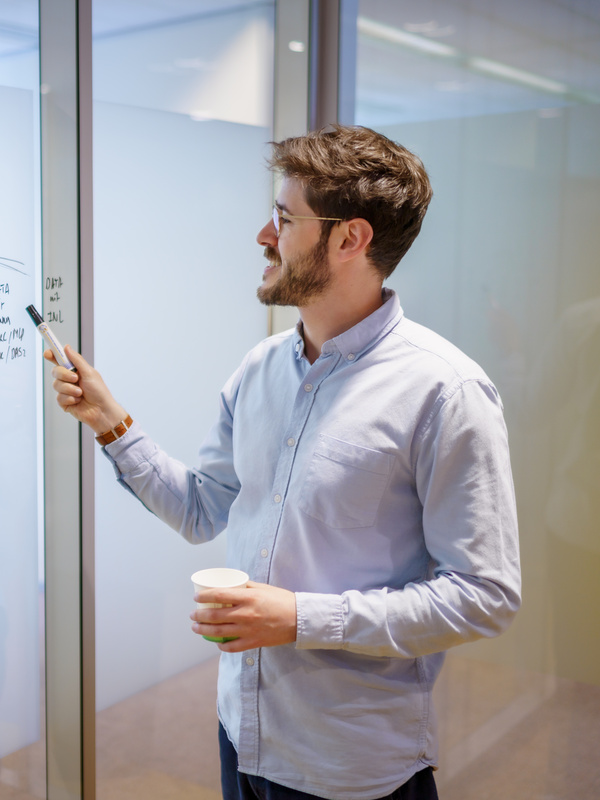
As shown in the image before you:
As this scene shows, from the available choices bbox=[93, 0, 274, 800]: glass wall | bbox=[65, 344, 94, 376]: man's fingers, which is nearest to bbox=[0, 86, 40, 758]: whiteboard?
bbox=[93, 0, 274, 800]: glass wall

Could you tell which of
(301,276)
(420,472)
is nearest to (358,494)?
(420,472)

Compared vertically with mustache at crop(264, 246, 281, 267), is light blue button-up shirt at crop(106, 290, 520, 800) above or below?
below

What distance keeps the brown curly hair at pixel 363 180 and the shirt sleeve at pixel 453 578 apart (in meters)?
0.34

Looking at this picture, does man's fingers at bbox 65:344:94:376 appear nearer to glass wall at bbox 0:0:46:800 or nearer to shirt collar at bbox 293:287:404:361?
glass wall at bbox 0:0:46:800

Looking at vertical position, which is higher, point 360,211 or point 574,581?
point 360,211

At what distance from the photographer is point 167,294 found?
6.91 feet

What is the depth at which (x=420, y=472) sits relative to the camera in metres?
1.21

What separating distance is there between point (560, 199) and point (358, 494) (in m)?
1.07

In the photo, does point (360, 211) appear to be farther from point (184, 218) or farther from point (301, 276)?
point (184, 218)

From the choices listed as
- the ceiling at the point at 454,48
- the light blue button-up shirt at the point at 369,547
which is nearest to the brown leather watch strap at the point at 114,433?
the light blue button-up shirt at the point at 369,547

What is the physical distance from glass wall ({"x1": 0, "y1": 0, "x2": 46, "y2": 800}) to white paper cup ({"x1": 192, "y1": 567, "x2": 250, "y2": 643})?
0.77m

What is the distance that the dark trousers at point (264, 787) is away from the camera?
4.19 ft

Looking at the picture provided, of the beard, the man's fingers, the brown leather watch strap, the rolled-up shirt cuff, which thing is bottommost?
the rolled-up shirt cuff

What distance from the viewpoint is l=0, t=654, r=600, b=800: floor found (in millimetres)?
2025
